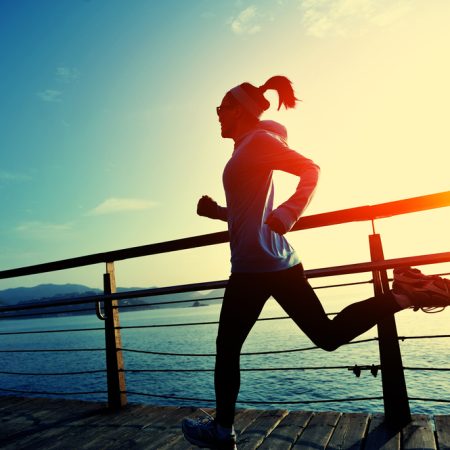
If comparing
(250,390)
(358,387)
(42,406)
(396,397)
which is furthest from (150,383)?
(396,397)

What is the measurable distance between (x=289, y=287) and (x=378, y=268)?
2.21ft

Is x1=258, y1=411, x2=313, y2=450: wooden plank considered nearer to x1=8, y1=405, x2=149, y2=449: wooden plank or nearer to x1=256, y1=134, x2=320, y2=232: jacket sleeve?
x1=8, y1=405, x2=149, y2=449: wooden plank

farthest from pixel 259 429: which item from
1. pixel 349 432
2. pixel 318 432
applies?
pixel 349 432

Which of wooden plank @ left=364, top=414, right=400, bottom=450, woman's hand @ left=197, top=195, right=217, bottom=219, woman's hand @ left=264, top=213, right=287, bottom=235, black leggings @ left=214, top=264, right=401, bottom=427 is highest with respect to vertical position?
woman's hand @ left=197, top=195, right=217, bottom=219

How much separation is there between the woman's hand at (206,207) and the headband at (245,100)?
554 mm

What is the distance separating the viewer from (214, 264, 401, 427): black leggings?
1789 millimetres

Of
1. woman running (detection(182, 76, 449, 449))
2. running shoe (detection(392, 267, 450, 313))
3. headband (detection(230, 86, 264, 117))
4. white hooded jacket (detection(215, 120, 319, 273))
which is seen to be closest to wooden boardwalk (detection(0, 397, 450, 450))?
woman running (detection(182, 76, 449, 449))

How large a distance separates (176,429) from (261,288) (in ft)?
4.48

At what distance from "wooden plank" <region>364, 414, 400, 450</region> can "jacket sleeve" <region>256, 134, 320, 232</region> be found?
119 cm

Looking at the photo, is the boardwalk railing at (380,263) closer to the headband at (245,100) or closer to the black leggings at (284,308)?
the black leggings at (284,308)

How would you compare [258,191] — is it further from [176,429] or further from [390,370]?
[176,429]

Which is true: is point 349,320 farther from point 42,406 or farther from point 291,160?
point 42,406

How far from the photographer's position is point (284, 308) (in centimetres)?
181

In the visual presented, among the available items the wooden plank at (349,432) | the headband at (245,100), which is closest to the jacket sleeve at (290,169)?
the headband at (245,100)
